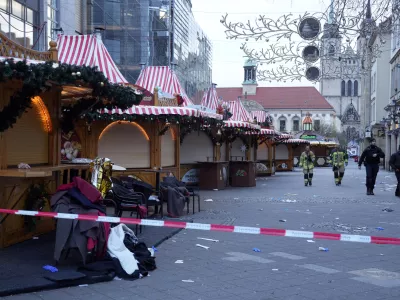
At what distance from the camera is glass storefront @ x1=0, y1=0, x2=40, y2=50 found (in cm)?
2209

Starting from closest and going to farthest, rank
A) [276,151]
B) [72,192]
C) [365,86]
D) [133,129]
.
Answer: [72,192] → [133,129] → [276,151] → [365,86]

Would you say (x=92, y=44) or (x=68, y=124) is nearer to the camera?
(x=68, y=124)

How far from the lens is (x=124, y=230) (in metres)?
7.88

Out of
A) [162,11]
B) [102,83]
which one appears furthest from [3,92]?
[162,11]

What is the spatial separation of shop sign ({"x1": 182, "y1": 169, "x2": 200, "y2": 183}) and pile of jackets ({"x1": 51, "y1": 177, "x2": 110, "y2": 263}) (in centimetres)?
1280

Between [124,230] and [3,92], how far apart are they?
9.01ft

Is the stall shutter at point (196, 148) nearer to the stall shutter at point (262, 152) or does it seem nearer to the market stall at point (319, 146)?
the stall shutter at point (262, 152)

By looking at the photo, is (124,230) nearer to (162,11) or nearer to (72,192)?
(72,192)

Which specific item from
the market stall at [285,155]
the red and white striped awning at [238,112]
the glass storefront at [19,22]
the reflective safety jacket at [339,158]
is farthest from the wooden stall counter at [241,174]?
the market stall at [285,155]

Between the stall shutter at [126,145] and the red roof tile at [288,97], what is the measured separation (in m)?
87.5

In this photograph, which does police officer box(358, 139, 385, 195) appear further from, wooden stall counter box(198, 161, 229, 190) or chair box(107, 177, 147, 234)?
chair box(107, 177, 147, 234)

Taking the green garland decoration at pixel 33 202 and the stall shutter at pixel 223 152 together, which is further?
the stall shutter at pixel 223 152

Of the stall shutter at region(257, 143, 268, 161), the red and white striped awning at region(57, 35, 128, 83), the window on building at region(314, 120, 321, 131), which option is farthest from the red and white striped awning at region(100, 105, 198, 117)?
the window on building at region(314, 120, 321, 131)

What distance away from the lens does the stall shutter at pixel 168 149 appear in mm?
17141
